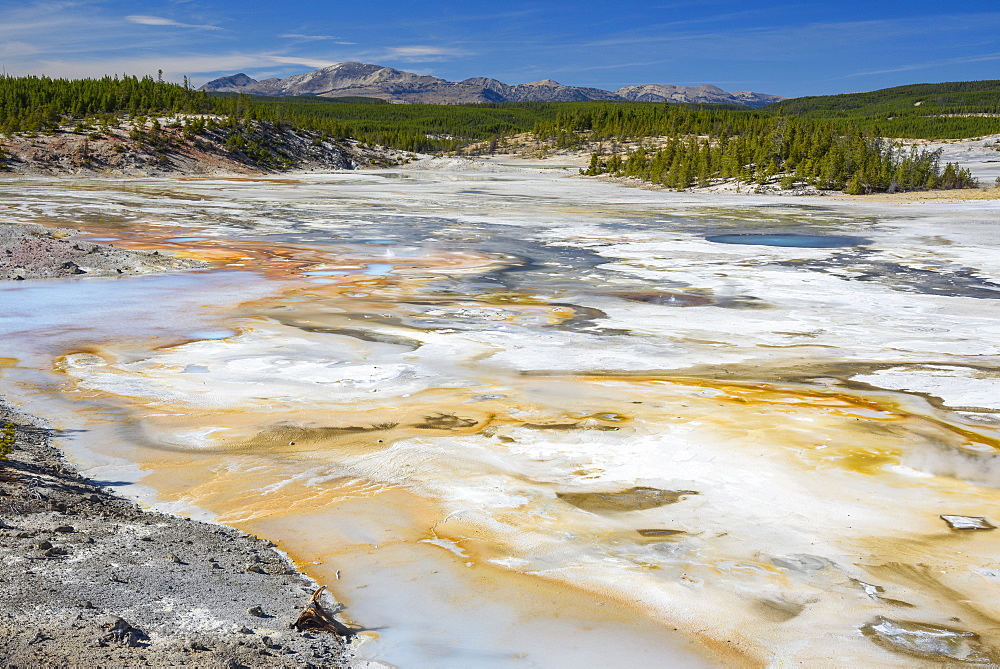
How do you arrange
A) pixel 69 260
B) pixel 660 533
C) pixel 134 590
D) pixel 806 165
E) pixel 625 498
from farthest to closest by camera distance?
pixel 806 165 → pixel 69 260 → pixel 625 498 → pixel 660 533 → pixel 134 590

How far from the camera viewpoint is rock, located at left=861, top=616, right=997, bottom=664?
4.07 m

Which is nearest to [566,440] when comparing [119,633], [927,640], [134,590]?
[927,640]

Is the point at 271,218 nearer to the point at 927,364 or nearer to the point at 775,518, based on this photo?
the point at 927,364

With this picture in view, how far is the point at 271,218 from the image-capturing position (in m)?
26.9

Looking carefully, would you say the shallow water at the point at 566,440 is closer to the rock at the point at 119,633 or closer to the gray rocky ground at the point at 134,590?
the gray rocky ground at the point at 134,590

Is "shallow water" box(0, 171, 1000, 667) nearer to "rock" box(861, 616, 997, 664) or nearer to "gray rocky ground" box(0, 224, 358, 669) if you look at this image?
"rock" box(861, 616, 997, 664)

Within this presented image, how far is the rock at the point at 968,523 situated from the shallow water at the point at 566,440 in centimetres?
9

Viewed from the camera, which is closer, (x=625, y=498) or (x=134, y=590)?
(x=134, y=590)

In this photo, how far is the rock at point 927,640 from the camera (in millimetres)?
4070

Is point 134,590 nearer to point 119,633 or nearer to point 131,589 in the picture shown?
point 131,589

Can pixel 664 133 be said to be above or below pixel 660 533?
above

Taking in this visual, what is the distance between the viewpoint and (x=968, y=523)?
572cm

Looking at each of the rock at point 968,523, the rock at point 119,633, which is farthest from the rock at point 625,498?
the rock at point 119,633

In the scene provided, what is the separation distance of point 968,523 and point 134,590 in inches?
208
